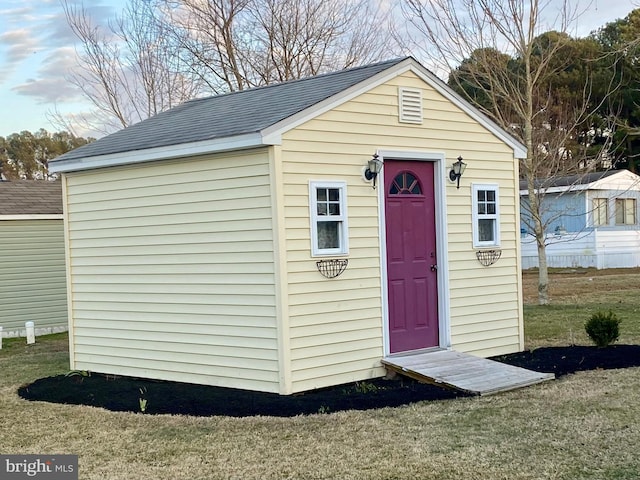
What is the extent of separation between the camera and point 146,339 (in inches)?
378

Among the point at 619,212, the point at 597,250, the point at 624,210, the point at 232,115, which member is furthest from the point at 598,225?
the point at 232,115

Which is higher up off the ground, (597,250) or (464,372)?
(597,250)

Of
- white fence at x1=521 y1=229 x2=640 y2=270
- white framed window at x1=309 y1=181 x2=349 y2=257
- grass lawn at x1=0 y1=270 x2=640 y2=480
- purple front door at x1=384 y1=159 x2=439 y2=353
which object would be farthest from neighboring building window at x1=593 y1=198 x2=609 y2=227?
white framed window at x1=309 y1=181 x2=349 y2=257

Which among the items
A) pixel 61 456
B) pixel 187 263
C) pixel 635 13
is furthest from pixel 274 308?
pixel 635 13

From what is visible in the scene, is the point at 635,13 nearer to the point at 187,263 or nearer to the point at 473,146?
the point at 473,146

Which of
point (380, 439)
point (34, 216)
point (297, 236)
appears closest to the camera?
point (380, 439)

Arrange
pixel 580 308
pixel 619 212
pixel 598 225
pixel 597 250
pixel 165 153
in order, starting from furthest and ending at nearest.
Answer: pixel 619 212 < pixel 597 250 < pixel 598 225 < pixel 580 308 < pixel 165 153

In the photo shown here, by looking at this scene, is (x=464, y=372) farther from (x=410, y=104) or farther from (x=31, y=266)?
(x=31, y=266)

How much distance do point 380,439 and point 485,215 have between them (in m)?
4.71

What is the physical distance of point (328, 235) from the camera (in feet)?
28.1

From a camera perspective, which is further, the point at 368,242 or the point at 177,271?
the point at 177,271

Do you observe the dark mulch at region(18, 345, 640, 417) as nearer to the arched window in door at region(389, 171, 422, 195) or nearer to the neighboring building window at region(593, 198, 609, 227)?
the arched window in door at region(389, 171, 422, 195)

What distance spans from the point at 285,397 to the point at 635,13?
2469cm

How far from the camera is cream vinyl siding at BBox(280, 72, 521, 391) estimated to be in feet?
27.0
